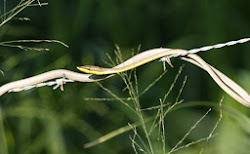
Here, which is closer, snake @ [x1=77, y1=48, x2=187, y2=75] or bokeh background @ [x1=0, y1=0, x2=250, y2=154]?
snake @ [x1=77, y1=48, x2=187, y2=75]

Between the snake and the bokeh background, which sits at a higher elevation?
the snake

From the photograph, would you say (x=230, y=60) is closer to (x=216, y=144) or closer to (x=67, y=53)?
(x=216, y=144)

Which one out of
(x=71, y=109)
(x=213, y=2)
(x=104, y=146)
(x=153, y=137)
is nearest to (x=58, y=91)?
(x=71, y=109)

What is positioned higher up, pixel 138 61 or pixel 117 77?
pixel 138 61

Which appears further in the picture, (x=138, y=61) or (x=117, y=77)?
(x=117, y=77)

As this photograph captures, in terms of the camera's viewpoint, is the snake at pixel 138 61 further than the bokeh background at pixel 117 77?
No

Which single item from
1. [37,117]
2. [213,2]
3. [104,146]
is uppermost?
[213,2]

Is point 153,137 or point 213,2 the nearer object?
point 153,137

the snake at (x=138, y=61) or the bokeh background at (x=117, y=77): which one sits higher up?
the snake at (x=138, y=61)
